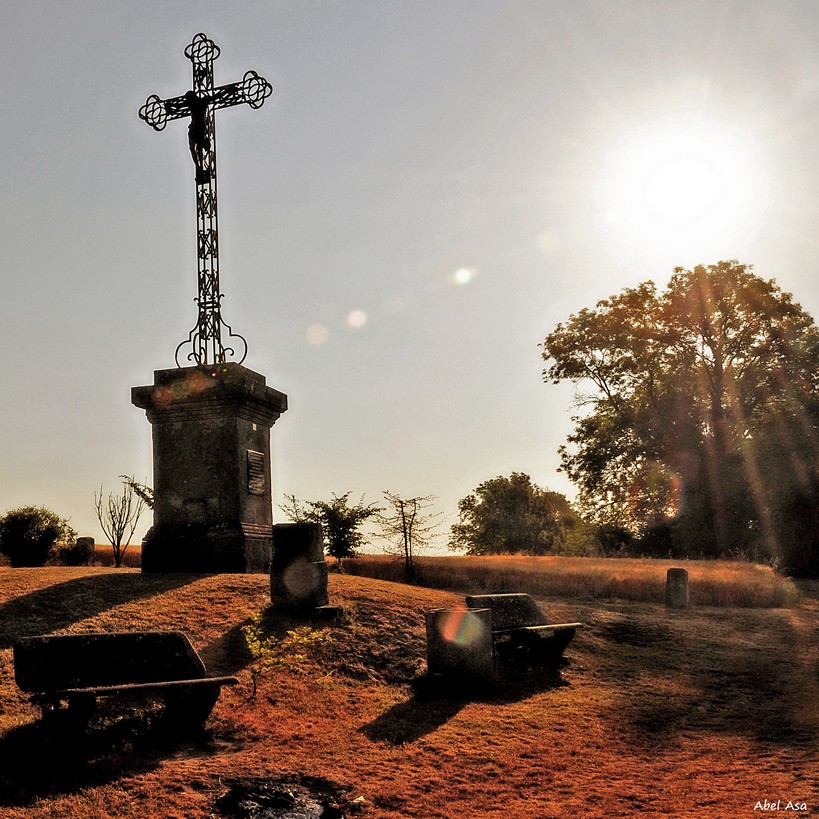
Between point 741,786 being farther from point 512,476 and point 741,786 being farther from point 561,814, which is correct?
point 512,476

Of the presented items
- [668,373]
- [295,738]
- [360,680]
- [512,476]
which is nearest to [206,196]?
[360,680]

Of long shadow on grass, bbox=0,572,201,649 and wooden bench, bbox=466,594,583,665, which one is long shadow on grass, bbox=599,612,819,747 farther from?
long shadow on grass, bbox=0,572,201,649

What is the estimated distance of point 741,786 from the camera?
612 cm

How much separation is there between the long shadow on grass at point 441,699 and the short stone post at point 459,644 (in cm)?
13

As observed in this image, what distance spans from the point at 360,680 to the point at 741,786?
13.3 ft

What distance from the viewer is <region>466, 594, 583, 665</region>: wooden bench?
33.0ft

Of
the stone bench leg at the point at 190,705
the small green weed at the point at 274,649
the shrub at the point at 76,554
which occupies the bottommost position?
the stone bench leg at the point at 190,705

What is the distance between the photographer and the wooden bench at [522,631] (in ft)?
33.0

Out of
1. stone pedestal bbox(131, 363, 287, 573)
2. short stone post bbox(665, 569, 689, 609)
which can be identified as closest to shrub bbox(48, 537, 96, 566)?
stone pedestal bbox(131, 363, 287, 573)

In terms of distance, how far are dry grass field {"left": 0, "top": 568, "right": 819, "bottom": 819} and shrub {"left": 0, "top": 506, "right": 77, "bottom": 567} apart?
25.0ft

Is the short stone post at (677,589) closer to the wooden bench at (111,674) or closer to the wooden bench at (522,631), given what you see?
the wooden bench at (522,631)

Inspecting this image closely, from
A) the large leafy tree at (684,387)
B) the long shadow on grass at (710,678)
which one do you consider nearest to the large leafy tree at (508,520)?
the large leafy tree at (684,387)

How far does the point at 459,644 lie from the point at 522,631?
1282mm

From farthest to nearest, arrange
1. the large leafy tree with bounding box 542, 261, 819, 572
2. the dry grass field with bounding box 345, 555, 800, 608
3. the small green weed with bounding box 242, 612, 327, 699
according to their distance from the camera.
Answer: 1. the large leafy tree with bounding box 542, 261, 819, 572
2. the dry grass field with bounding box 345, 555, 800, 608
3. the small green weed with bounding box 242, 612, 327, 699
